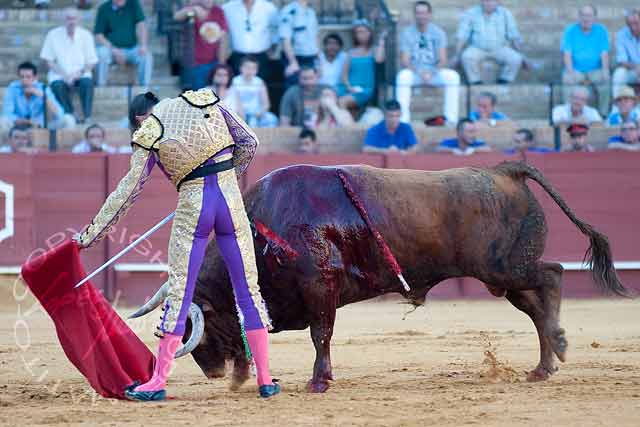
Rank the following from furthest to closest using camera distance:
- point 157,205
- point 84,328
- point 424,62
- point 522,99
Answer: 1. point 522,99
2. point 424,62
3. point 157,205
4. point 84,328

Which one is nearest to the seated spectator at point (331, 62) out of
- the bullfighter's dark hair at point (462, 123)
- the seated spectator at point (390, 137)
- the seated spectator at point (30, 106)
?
the seated spectator at point (390, 137)

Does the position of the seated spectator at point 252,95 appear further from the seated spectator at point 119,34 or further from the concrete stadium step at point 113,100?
the seated spectator at point 119,34

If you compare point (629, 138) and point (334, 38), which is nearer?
point (629, 138)

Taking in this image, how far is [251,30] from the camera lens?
11.9 m

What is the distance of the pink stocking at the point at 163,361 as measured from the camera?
5.45 metres

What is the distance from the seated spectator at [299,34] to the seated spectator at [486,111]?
1645mm

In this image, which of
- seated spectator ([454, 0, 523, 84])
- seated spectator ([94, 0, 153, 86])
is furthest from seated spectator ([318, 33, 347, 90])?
seated spectator ([94, 0, 153, 86])

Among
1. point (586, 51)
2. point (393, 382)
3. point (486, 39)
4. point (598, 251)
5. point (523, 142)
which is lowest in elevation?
point (393, 382)

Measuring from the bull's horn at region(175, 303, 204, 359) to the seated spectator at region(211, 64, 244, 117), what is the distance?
542 cm

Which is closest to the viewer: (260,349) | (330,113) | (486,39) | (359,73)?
(260,349)

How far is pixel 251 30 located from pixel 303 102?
987 mm

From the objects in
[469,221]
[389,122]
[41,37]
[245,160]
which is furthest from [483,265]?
[41,37]

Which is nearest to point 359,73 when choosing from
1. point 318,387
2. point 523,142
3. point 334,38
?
point 334,38

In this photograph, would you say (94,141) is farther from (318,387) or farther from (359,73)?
(318,387)
